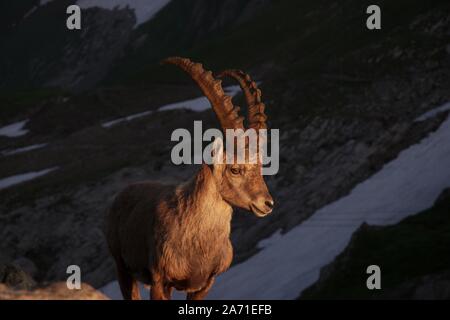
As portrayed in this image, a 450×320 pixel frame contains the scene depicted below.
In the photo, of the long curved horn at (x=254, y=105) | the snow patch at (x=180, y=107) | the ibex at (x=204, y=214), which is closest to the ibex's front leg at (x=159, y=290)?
the ibex at (x=204, y=214)

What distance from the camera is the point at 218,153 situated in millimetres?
18188

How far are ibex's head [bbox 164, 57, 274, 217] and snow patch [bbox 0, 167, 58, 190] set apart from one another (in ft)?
265

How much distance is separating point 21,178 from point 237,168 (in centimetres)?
8470

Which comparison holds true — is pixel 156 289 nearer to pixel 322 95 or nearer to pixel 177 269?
pixel 177 269

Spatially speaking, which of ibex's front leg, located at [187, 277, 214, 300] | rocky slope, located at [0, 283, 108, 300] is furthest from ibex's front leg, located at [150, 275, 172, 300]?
rocky slope, located at [0, 283, 108, 300]

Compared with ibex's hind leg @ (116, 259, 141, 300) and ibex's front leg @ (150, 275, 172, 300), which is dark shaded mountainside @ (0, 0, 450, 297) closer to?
ibex's hind leg @ (116, 259, 141, 300)

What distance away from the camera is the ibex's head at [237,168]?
17922mm

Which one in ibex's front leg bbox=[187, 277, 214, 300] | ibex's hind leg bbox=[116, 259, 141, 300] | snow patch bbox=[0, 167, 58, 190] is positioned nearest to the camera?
ibex's front leg bbox=[187, 277, 214, 300]

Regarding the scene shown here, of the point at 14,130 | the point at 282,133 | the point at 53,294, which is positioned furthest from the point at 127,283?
the point at 14,130

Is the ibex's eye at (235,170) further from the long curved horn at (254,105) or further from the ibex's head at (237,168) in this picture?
the long curved horn at (254,105)

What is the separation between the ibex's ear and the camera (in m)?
18.1

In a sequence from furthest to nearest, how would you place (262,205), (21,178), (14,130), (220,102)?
(14,130) → (21,178) → (220,102) → (262,205)

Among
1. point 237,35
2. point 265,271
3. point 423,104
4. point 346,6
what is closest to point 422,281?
point 265,271

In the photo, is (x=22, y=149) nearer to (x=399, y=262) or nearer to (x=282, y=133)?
(x=282, y=133)
